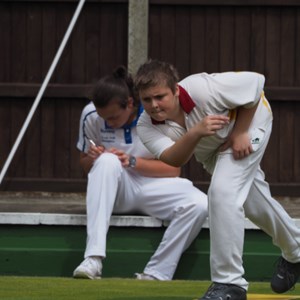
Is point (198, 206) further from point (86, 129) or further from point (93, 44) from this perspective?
point (93, 44)

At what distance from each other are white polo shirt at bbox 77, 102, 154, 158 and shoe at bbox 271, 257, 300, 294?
2040 millimetres

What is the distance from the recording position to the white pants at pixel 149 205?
8.79 metres

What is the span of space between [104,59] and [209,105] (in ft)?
12.7

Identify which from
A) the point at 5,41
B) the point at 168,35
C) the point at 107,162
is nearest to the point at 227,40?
the point at 168,35

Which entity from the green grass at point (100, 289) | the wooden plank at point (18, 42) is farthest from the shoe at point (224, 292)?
the wooden plank at point (18, 42)

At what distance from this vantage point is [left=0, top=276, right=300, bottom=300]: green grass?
7.17 m

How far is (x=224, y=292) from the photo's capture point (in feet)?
21.6

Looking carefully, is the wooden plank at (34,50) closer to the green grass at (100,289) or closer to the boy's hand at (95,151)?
the boy's hand at (95,151)

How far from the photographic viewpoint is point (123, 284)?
7938mm

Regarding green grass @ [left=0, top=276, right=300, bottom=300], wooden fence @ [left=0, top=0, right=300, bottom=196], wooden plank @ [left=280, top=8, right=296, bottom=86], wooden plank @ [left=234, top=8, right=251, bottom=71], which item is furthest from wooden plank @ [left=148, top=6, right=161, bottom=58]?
green grass @ [left=0, top=276, right=300, bottom=300]

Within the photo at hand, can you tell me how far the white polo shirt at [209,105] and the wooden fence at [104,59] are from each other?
3531 mm

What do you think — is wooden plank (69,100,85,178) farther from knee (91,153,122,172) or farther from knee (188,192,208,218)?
knee (188,192,208,218)

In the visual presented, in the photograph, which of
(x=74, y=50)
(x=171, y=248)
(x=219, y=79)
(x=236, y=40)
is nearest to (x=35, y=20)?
(x=74, y=50)

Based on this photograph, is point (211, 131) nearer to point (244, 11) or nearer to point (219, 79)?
point (219, 79)
